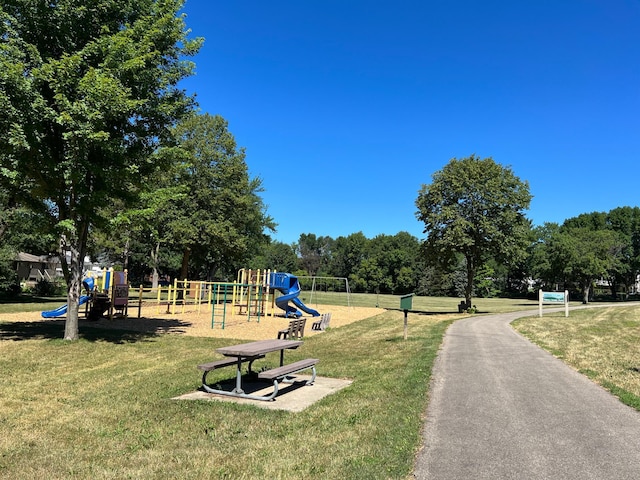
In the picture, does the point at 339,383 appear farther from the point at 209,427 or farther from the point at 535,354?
the point at 535,354

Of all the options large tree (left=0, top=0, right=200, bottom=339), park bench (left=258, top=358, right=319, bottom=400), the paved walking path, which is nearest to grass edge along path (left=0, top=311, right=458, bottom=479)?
the paved walking path

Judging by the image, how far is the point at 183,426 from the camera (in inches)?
219

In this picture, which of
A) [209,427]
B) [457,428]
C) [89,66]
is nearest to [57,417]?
[209,427]

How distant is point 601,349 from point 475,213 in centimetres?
1738

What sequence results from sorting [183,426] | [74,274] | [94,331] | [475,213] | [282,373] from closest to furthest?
[183,426] → [282,373] → [74,274] → [94,331] → [475,213]

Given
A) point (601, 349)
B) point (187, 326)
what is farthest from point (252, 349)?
point (187, 326)

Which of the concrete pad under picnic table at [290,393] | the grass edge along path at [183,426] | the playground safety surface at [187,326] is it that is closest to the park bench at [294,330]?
the playground safety surface at [187,326]

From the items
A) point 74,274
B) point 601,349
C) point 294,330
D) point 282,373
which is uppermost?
point 74,274

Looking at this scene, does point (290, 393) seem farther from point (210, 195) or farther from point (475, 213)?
point (210, 195)

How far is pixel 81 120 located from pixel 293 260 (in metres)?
99.1

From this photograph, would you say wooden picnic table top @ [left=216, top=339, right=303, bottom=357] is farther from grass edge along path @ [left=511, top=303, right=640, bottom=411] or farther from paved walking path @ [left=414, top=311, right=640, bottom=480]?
grass edge along path @ [left=511, top=303, right=640, bottom=411]

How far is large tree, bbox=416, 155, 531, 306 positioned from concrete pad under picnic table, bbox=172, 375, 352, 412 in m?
Answer: 21.7

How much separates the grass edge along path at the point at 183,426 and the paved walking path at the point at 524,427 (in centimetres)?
36

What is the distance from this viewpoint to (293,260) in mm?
110562
